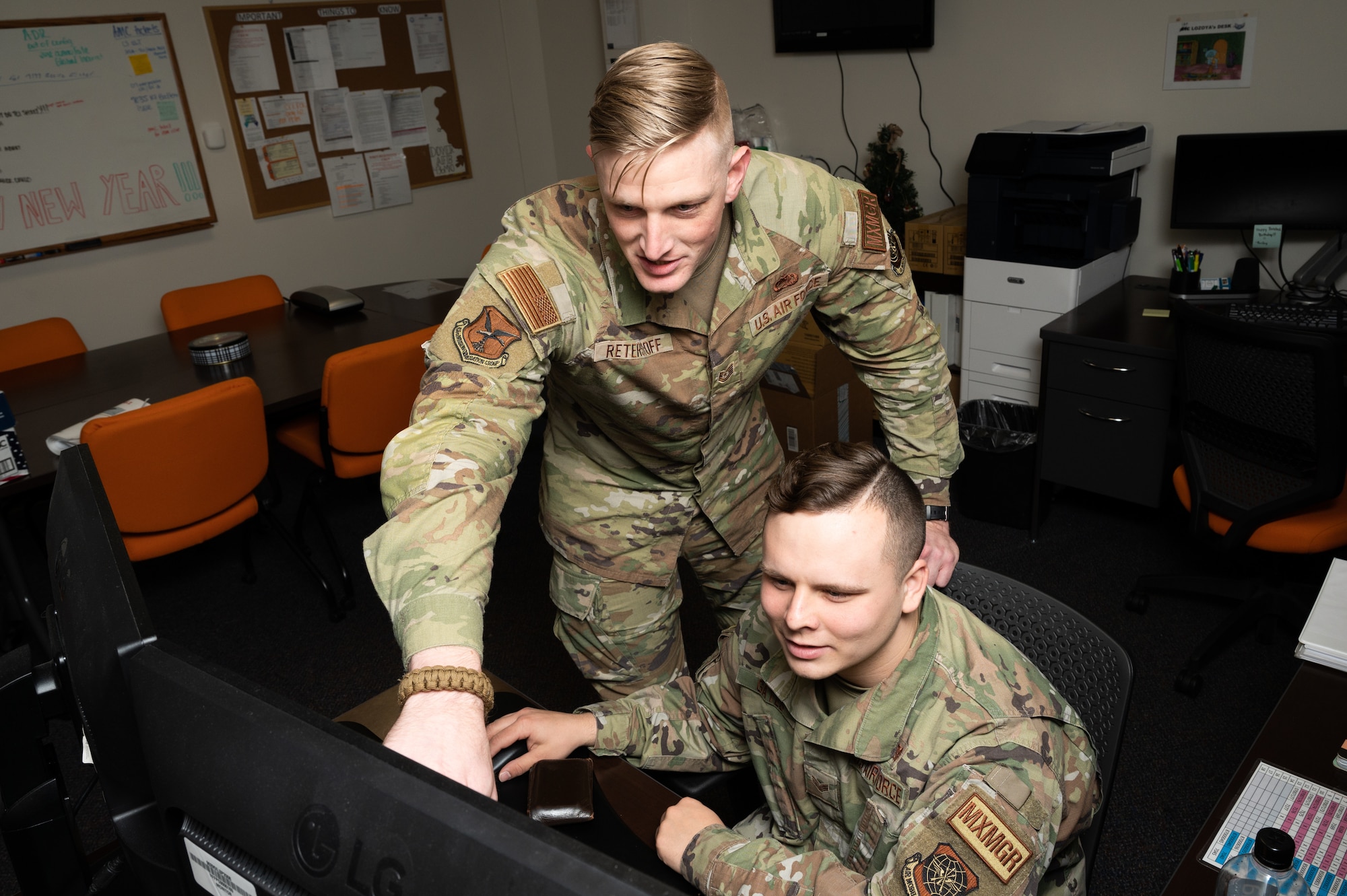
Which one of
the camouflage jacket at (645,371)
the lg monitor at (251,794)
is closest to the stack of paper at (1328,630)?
the camouflage jacket at (645,371)

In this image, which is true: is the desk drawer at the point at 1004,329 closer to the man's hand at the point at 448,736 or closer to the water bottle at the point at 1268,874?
the water bottle at the point at 1268,874

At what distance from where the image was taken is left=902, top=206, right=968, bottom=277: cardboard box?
3520 mm

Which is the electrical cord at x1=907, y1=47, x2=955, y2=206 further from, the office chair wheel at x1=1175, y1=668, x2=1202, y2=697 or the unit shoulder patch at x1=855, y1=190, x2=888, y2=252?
the unit shoulder patch at x1=855, y1=190, x2=888, y2=252

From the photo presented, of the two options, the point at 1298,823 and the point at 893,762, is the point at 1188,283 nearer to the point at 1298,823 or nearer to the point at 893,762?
the point at 1298,823

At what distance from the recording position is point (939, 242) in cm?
356

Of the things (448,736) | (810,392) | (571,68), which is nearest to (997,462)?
(810,392)

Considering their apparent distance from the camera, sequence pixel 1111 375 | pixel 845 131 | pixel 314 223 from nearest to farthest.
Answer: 1. pixel 1111 375
2. pixel 845 131
3. pixel 314 223

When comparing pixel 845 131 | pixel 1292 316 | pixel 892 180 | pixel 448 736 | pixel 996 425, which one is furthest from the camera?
pixel 845 131

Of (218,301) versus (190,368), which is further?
(218,301)

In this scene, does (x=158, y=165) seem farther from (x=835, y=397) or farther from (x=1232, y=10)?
(x=1232, y=10)

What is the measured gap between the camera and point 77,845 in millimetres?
916

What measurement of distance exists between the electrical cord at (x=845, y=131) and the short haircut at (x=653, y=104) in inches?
120

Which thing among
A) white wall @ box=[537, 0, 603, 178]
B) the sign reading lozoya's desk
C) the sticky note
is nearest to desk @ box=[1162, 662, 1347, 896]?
the sticky note

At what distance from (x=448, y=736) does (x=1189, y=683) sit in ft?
7.46
